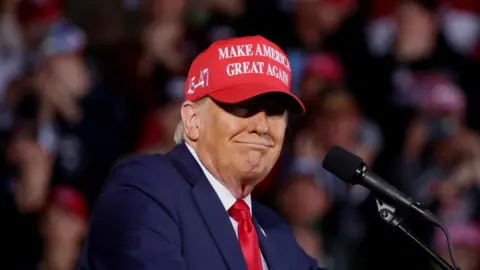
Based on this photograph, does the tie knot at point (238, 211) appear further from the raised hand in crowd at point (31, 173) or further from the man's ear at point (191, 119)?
the raised hand in crowd at point (31, 173)

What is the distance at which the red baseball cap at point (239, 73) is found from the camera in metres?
2.76

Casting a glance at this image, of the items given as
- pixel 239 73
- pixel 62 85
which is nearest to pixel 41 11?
pixel 62 85

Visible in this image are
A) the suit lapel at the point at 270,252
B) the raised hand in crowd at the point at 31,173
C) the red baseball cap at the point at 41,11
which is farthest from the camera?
the red baseball cap at the point at 41,11

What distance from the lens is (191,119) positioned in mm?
2854

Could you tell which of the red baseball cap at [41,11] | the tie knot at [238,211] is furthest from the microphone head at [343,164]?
the red baseball cap at [41,11]

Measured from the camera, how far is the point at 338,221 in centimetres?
512

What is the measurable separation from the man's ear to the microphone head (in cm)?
38

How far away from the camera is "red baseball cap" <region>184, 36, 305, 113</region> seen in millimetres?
2762

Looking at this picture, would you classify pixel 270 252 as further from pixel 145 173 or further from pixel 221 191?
pixel 145 173

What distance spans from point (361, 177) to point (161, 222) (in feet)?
1.74

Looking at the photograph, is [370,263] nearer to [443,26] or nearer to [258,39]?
[443,26]

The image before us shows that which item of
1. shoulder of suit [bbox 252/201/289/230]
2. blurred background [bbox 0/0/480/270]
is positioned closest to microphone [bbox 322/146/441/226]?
shoulder of suit [bbox 252/201/289/230]

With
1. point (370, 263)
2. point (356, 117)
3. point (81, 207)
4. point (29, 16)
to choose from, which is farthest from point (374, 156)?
point (29, 16)

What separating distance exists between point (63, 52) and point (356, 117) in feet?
5.54
